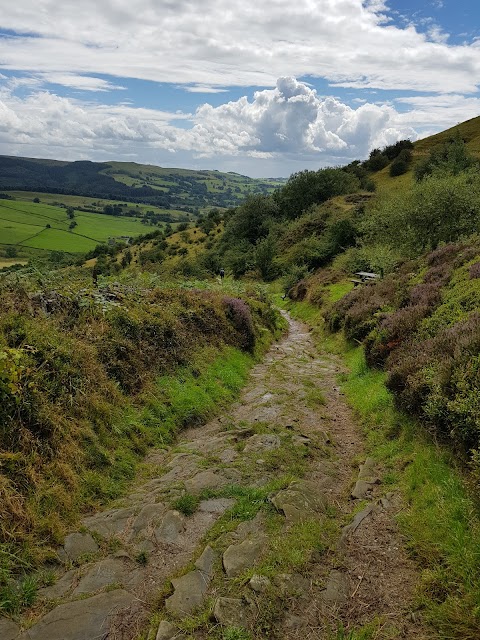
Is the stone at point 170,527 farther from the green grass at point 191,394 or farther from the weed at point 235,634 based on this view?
the green grass at point 191,394

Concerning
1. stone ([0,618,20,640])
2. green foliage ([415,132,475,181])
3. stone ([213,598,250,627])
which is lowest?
stone ([0,618,20,640])

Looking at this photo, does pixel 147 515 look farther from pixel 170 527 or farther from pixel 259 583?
pixel 259 583

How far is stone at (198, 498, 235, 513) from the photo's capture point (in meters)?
7.07

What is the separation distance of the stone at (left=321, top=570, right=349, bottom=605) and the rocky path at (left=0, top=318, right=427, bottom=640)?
14mm

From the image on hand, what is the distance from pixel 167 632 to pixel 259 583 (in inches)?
45.3

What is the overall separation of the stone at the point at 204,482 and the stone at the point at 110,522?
1.11 metres

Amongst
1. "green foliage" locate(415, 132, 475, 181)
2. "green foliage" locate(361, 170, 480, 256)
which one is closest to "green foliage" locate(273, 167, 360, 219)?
"green foliage" locate(415, 132, 475, 181)

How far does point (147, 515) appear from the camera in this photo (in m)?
6.82

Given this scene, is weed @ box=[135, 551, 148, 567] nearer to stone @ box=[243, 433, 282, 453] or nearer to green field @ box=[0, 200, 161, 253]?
stone @ box=[243, 433, 282, 453]

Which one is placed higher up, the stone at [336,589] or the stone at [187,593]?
the stone at [336,589]

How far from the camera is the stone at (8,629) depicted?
14.8 ft

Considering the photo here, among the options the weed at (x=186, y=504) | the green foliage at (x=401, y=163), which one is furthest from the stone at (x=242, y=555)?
the green foliage at (x=401, y=163)

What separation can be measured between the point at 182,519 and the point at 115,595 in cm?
169

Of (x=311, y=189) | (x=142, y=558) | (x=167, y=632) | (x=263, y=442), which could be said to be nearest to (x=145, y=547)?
(x=142, y=558)
